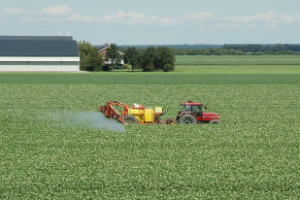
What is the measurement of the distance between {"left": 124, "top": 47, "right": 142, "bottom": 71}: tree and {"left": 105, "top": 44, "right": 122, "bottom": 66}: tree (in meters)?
6.04

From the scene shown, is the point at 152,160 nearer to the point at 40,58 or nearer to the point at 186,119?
the point at 186,119

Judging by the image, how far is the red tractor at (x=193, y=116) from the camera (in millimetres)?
23438

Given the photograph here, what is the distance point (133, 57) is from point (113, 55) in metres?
9.96

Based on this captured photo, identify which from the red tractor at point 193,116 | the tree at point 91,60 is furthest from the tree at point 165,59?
the red tractor at point 193,116

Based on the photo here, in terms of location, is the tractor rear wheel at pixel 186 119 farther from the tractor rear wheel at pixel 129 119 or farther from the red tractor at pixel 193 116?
the tractor rear wheel at pixel 129 119

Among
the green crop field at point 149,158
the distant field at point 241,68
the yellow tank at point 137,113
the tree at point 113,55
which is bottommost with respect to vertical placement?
the distant field at point 241,68

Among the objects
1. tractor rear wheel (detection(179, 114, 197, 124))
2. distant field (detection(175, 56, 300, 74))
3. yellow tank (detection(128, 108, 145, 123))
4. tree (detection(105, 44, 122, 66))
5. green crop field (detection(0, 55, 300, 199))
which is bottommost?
distant field (detection(175, 56, 300, 74))

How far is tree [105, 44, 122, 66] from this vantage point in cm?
11075

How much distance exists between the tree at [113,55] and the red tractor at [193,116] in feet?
288

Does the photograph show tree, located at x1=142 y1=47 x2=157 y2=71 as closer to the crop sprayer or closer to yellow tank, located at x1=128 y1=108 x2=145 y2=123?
the crop sprayer

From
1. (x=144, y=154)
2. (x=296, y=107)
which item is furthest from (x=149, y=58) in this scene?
(x=144, y=154)

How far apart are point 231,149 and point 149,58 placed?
82597 millimetres

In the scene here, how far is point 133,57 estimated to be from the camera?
101688 millimetres

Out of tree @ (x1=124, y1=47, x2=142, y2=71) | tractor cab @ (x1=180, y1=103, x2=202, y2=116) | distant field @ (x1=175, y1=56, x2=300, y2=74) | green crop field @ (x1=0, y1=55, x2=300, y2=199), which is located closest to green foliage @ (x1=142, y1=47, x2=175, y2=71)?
tree @ (x1=124, y1=47, x2=142, y2=71)
